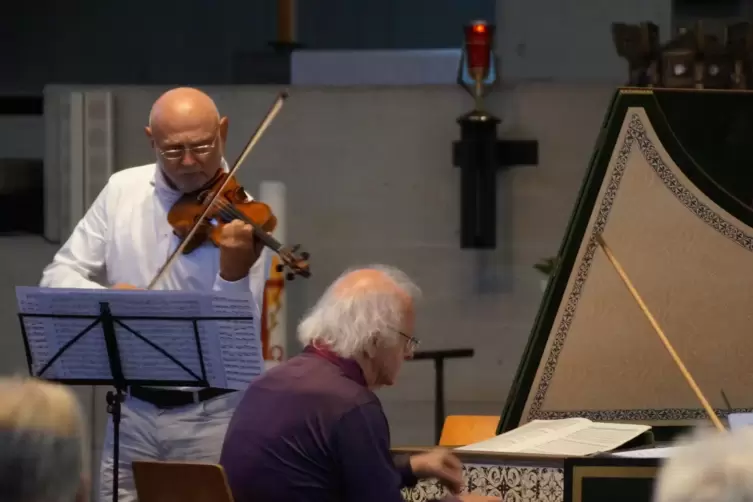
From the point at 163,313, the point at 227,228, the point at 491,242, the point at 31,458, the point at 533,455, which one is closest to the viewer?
the point at 31,458

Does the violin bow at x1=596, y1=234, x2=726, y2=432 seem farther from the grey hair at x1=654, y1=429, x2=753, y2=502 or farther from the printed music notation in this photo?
the grey hair at x1=654, y1=429, x2=753, y2=502

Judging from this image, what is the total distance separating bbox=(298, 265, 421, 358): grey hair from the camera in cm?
274

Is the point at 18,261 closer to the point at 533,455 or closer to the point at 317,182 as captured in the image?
the point at 317,182

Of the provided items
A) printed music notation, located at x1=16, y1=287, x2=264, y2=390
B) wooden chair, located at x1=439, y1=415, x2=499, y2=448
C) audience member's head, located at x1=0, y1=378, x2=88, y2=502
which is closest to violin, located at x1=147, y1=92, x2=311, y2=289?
printed music notation, located at x1=16, y1=287, x2=264, y2=390

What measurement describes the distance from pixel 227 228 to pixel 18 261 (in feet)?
7.83

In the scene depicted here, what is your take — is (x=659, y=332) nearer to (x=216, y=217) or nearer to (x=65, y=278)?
(x=216, y=217)

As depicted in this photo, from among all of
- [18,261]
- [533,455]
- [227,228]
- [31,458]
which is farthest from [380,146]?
[31,458]

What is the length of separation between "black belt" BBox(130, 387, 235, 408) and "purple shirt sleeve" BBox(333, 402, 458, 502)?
883 mm

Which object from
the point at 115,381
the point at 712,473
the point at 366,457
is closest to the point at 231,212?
the point at 115,381

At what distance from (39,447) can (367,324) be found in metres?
1.37

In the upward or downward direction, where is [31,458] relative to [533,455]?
upward

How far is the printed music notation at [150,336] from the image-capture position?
303 cm

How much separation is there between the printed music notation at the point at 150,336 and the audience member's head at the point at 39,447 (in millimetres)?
1519

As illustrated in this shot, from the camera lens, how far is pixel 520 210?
5316 millimetres
